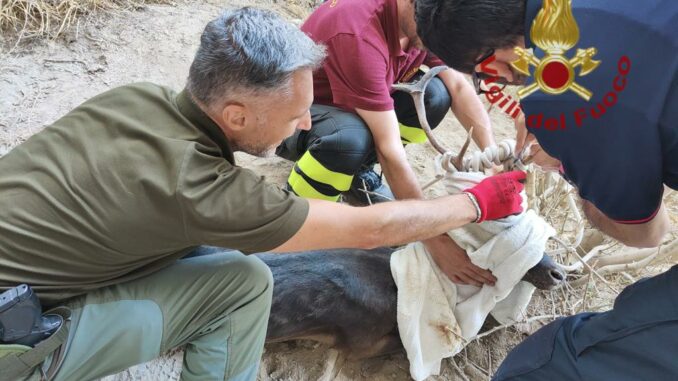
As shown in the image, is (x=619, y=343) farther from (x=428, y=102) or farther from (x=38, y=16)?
(x=38, y=16)

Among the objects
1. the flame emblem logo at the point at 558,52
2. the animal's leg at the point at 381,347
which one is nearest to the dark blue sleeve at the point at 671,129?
the flame emblem logo at the point at 558,52

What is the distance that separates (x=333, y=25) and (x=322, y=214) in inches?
41.5

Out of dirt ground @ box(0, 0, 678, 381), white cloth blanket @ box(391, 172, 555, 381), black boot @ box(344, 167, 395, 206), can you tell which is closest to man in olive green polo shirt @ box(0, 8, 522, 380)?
white cloth blanket @ box(391, 172, 555, 381)

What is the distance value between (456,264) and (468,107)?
1.05 m

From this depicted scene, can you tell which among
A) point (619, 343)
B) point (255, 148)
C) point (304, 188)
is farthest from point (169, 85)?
point (619, 343)

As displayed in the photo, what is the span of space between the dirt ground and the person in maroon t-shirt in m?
0.56

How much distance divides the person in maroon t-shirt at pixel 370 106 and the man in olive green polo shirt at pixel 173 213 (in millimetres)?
592

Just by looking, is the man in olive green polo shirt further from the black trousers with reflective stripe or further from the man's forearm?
the black trousers with reflective stripe

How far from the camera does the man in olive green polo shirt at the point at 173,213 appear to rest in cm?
157

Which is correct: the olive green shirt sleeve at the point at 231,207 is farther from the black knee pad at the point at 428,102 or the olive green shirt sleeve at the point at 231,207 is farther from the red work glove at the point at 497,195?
the black knee pad at the point at 428,102

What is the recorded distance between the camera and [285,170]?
3465mm

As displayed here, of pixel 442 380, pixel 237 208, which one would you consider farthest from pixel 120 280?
pixel 442 380

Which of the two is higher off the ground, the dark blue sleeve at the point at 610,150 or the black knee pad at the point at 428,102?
the dark blue sleeve at the point at 610,150

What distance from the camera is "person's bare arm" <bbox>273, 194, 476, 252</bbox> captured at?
1676 millimetres
